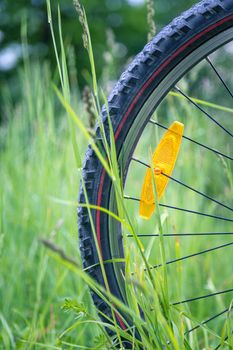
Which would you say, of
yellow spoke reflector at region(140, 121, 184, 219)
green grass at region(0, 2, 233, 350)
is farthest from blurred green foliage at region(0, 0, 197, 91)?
yellow spoke reflector at region(140, 121, 184, 219)

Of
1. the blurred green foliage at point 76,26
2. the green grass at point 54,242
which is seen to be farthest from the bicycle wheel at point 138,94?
the blurred green foliage at point 76,26

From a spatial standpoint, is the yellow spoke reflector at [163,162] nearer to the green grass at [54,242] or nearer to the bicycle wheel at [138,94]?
the bicycle wheel at [138,94]

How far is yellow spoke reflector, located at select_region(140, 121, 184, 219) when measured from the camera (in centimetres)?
164

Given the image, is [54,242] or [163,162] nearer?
[163,162]

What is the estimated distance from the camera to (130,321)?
65.6 inches

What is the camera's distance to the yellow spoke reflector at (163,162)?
1638 mm

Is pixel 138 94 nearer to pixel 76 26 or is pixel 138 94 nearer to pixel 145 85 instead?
pixel 145 85

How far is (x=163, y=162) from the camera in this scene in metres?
1.65

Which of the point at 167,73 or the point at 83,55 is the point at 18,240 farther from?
the point at 83,55

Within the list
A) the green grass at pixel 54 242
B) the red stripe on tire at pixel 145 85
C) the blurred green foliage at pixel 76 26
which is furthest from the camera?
the blurred green foliage at pixel 76 26

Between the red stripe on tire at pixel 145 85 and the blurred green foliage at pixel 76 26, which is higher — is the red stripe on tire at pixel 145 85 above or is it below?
below

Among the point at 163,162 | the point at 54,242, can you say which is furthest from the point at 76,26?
the point at 163,162

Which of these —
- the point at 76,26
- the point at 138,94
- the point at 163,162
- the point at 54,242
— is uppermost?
the point at 76,26

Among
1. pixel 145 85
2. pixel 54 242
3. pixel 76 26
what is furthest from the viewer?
pixel 76 26
